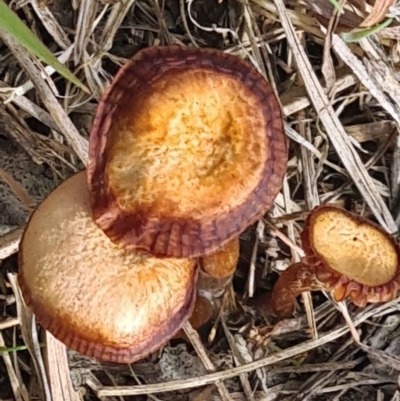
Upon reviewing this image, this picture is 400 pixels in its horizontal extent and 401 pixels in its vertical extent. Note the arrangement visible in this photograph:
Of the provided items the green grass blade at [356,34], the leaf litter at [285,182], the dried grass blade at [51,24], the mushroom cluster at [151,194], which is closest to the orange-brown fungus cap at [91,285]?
the mushroom cluster at [151,194]

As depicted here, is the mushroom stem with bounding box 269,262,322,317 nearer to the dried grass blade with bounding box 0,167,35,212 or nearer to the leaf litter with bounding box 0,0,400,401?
the leaf litter with bounding box 0,0,400,401

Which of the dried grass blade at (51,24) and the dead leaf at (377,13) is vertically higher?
the dried grass blade at (51,24)

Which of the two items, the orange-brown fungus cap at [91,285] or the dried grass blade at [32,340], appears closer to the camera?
the orange-brown fungus cap at [91,285]

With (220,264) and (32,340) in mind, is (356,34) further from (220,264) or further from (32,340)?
(32,340)

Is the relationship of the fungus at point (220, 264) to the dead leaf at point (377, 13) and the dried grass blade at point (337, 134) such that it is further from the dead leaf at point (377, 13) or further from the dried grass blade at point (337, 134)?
the dead leaf at point (377, 13)

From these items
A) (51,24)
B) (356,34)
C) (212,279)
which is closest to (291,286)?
(212,279)

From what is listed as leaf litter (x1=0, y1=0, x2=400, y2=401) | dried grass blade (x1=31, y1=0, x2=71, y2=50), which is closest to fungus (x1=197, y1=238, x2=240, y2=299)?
leaf litter (x1=0, y1=0, x2=400, y2=401)

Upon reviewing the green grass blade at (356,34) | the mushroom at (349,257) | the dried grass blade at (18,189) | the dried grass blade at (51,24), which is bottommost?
the mushroom at (349,257)
